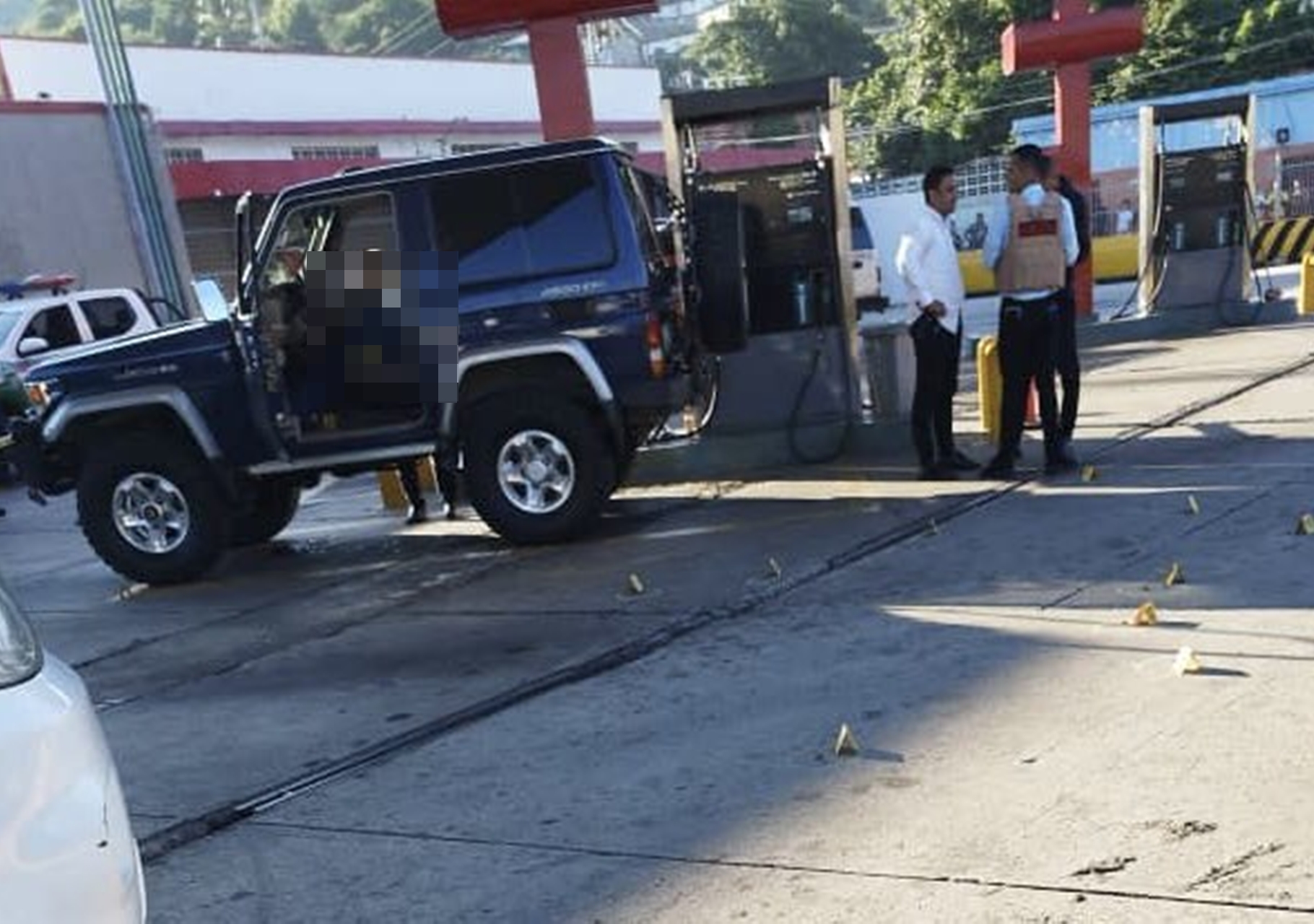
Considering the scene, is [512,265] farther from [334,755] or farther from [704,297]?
[334,755]

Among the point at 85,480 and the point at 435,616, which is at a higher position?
the point at 85,480

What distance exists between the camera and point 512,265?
809 centimetres

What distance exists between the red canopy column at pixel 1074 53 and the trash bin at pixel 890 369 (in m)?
6.99

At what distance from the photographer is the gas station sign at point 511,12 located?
11078 millimetres

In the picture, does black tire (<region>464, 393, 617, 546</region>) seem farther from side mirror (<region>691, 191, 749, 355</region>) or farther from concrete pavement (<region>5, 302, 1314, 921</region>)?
side mirror (<region>691, 191, 749, 355</region>)

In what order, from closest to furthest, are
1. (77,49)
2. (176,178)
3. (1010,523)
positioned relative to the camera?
(1010,523)
(176,178)
(77,49)

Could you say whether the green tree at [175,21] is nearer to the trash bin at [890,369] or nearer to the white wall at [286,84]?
the white wall at [286,84]

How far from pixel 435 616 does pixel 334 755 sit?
2.00 meters

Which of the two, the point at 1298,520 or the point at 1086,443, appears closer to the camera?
the point at 1298,520

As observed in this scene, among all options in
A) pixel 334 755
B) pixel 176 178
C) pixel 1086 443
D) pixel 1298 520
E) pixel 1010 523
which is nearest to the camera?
pixel 334 755

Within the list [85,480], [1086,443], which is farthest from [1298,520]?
[85,480]

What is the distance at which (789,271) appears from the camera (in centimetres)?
990

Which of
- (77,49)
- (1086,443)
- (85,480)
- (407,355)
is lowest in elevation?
(1086,443)

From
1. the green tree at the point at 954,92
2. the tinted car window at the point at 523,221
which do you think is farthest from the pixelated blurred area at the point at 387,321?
the green tree at the point at 954,92
